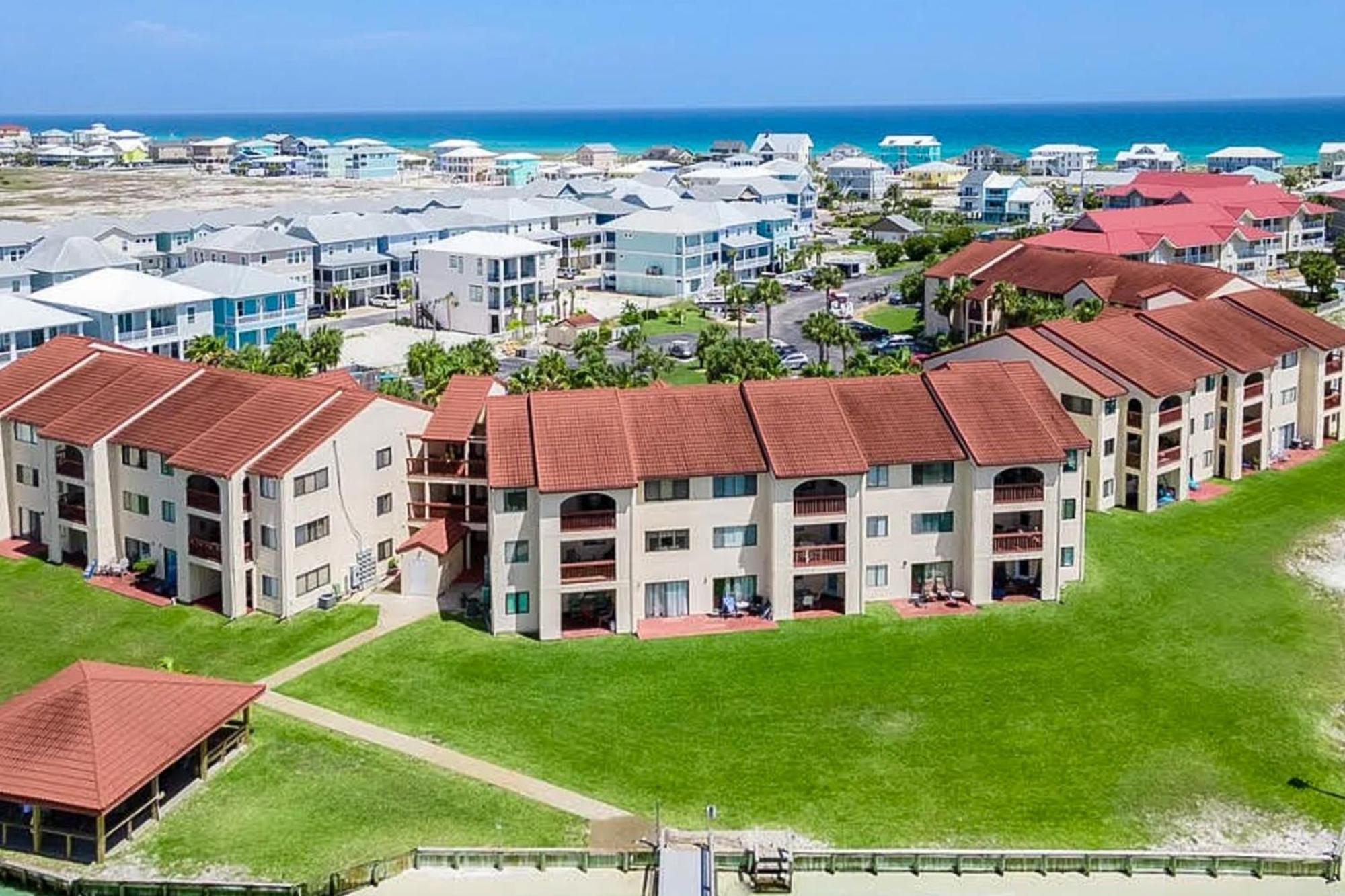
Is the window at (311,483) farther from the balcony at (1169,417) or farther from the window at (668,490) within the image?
the balcony at (1169,417)

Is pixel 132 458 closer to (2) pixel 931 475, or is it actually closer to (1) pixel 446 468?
(1) pixel 446 468

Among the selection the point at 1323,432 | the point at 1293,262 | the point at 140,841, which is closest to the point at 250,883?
the point at 140,841

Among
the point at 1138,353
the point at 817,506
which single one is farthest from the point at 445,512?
the point at 1138,353

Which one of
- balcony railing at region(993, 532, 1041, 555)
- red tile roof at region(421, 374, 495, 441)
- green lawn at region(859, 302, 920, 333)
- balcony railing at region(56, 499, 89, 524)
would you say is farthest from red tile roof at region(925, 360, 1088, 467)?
green lawn at region(859, 302, 920, 333)

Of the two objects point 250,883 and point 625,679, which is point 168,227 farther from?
point 250,883

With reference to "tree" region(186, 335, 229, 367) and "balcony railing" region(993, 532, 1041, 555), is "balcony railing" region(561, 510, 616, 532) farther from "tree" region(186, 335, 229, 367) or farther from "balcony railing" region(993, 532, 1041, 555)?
"tree" region(186, 335, 229, 367)

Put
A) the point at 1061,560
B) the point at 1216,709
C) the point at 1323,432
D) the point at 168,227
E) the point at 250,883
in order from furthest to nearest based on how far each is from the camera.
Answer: the point at 168,227, the point at 1323,432, the point at 1061,560, the point at 1216,709, the point at 250,883
